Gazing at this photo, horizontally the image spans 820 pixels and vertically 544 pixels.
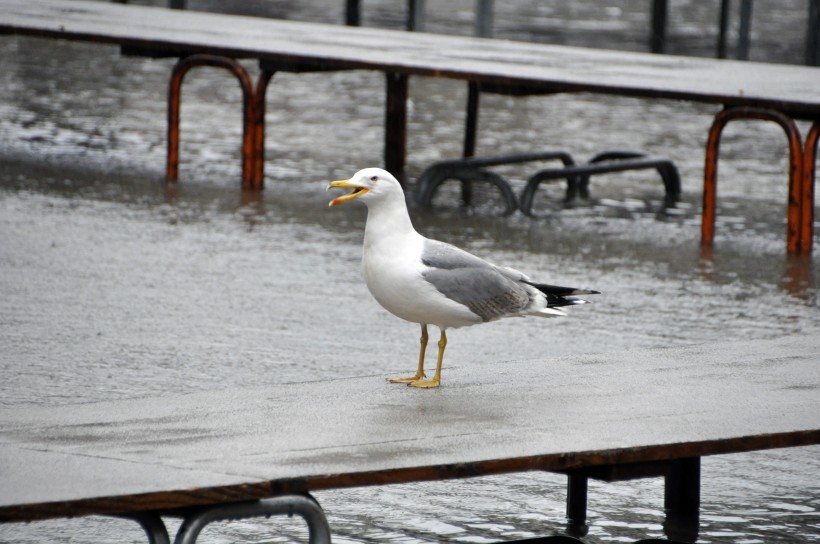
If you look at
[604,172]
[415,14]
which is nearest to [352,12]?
[415,14]

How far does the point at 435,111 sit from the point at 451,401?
12.3 m

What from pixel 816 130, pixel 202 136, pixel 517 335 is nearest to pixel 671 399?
pixel 517 335

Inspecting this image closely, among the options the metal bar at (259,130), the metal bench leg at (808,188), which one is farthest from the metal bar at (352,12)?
the metal bench leg at (808,188)

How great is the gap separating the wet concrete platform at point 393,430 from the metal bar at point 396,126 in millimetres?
7515

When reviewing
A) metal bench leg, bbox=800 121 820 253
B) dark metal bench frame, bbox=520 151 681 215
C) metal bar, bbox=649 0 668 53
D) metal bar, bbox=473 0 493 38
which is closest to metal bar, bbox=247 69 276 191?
dark metal bench frame, bbox=520 151 681 215

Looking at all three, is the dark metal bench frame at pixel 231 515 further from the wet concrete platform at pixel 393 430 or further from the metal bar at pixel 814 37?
the metal bar at pixel 814 37

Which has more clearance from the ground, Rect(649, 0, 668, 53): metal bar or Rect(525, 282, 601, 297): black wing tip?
Rect(649, 0, 668, 53): metal bar

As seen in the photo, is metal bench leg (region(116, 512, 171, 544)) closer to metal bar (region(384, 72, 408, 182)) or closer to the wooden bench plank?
the wooden bench plank

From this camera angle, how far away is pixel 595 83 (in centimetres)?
984

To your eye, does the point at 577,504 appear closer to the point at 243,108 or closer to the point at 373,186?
the point at 373,186

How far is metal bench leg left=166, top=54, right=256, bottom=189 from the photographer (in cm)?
1113

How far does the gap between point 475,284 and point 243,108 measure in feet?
22.6

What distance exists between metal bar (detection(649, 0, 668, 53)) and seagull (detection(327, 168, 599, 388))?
1431cm

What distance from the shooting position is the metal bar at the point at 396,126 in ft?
40.3
